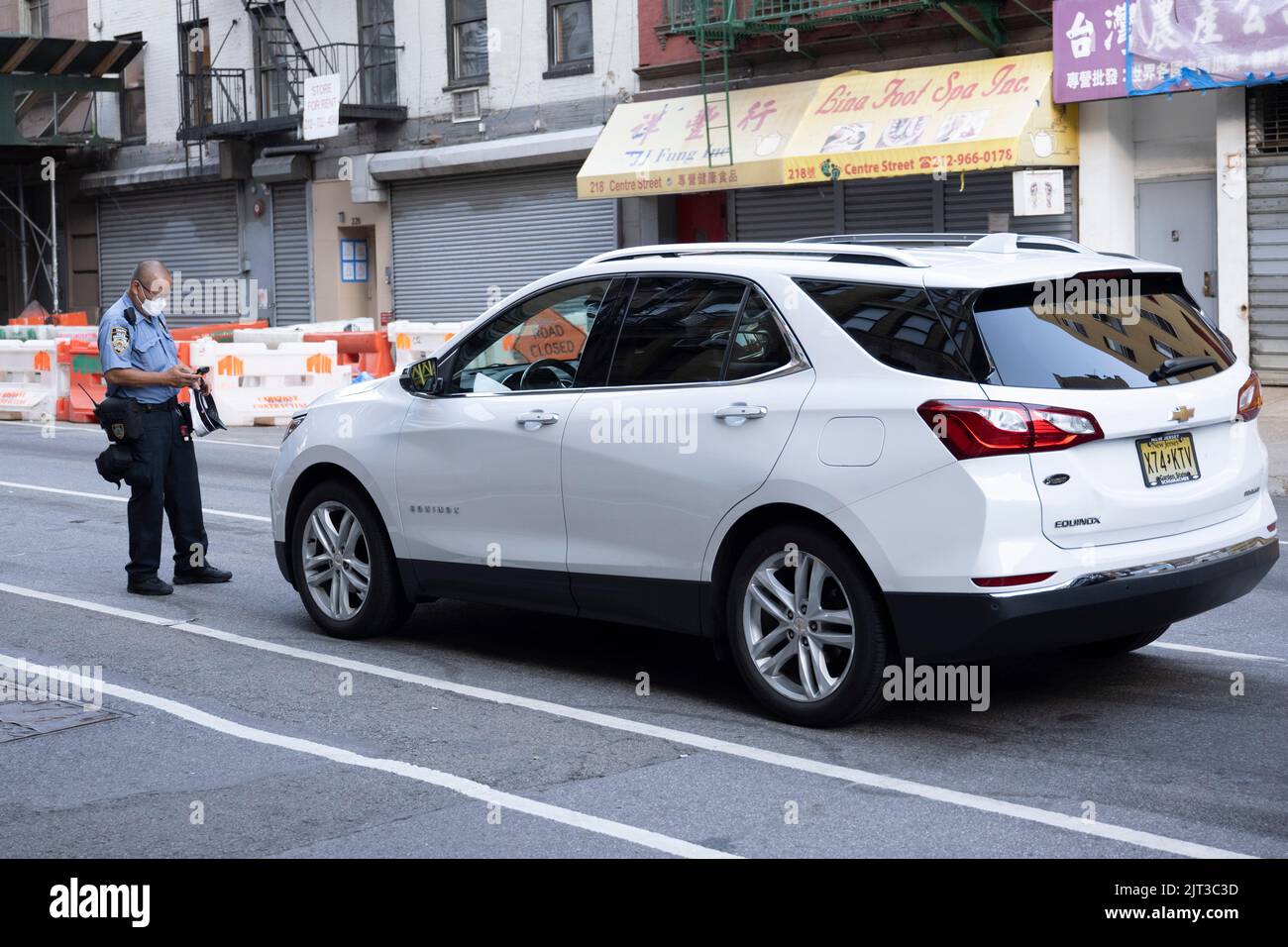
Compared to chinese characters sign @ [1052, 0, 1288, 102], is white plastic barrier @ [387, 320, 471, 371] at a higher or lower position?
lower

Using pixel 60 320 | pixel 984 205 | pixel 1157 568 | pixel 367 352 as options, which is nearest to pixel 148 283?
pixel 1157 568

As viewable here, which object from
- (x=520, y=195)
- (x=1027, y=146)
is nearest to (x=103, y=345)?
(x=1027, y=146)

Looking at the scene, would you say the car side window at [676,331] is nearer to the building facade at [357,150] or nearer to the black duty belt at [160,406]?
the black duty belt at [160,406]

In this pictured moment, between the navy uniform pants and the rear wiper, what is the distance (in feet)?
18.0

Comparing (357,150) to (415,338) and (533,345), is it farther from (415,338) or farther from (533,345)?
(533,345)

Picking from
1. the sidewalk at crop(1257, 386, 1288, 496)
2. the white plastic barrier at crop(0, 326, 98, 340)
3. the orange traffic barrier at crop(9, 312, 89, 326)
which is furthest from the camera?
the orange traffic barrier at crop(9, 312, 89, 326)

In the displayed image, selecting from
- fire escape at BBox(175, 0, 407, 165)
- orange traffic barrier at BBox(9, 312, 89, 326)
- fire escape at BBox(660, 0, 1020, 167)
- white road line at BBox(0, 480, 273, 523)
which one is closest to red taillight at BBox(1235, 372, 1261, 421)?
white road line at BBox(0, 480, 273, 523)

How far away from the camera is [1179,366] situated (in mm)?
6406

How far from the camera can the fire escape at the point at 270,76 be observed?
29312 millimetres

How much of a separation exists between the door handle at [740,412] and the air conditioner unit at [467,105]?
22013 millimetres

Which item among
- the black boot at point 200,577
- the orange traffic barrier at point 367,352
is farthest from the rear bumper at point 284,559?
the orange traffic barrier at point 367,352

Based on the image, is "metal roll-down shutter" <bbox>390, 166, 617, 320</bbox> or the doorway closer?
the doorway

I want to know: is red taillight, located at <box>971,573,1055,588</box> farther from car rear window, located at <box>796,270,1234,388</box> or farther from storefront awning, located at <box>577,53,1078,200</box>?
storefront awning, located at <box>577,53,1078,200</box>

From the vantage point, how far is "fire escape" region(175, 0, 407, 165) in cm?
2931
